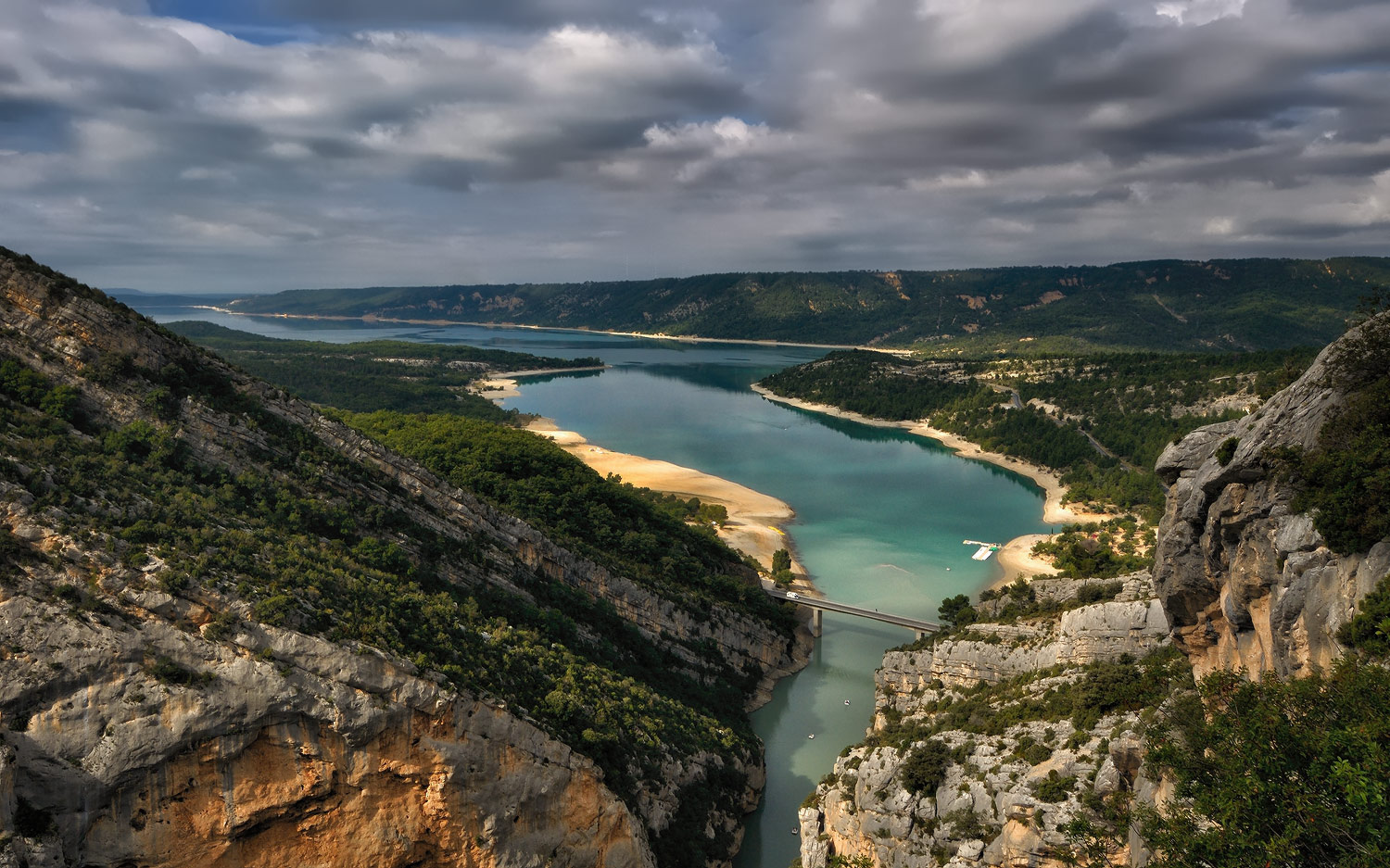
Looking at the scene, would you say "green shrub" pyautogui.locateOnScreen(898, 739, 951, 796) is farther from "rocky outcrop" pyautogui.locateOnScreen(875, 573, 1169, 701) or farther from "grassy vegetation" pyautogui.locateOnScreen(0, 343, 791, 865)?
"grassy vegetation" pyautogui.locateOnScreen(0, 343, 791, 865)

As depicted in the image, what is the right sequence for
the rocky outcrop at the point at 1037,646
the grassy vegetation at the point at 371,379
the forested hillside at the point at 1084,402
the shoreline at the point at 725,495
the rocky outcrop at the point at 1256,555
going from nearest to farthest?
the rocky outcrop at the point at 1256,555 < the rocky outcrop at the point at 1037,646 < the shoreline at the point at 725,495 < the forested hillside at the point at 1084,402 < the grassy vegetation at the point at 371,379

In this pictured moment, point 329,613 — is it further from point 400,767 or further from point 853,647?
point 853,647

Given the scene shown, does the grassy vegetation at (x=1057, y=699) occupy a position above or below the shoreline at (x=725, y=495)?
above

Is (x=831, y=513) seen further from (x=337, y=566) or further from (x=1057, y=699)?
(x=337, y=566)

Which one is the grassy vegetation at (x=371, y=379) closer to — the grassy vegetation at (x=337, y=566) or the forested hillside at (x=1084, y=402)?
the forested hillside at (x=1084, y=402)

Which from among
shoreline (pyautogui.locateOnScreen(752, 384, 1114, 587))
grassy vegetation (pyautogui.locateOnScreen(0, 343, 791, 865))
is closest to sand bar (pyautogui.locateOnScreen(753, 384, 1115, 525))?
shoreline (pyautogui.locateOnScreen(752, 384, 1114, 587))

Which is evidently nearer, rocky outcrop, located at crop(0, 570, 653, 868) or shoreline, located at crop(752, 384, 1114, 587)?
rocky outcrop, located at crop(0, 570, 653, 868)

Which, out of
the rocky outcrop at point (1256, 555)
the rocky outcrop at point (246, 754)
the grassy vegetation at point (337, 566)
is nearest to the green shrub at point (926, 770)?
the rocky outcrop at point (1256, 555)

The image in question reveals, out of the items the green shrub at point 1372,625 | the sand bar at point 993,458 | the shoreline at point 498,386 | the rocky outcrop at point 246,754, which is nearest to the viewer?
the green shrub at point 1372,625
